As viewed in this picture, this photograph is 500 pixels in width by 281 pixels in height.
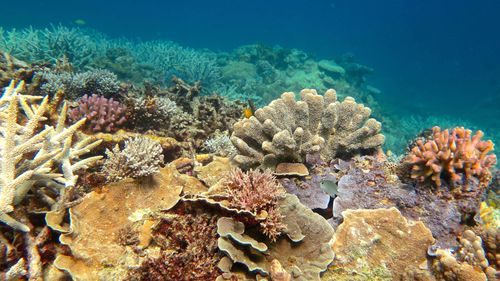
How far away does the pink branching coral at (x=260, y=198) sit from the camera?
9.09 feet

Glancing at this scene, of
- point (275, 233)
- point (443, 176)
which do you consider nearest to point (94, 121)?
point (275, 233)

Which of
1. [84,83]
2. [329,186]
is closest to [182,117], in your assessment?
[84,83]

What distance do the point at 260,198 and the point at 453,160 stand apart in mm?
2383

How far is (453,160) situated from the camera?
3.39 m

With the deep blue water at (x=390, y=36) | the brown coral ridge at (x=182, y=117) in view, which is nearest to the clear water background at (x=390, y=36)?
the deep blue water at (x=390, y=36)

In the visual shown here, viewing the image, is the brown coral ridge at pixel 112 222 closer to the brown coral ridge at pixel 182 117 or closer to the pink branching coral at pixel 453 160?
the brown coral ridge at pixel 182 117

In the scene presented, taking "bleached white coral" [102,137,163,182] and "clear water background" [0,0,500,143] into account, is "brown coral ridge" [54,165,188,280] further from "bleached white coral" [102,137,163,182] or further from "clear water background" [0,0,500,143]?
"clear water background" [0,0,500,143]

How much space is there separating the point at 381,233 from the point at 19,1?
83289 millimetres

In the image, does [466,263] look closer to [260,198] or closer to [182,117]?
[260,198]

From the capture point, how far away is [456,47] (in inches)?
2516

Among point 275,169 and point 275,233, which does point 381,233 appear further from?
point 275,169

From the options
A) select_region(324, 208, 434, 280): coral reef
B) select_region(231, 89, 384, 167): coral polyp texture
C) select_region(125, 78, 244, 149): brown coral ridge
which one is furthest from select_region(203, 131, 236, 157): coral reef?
select_region(324, 208, 434, 280): coral reef

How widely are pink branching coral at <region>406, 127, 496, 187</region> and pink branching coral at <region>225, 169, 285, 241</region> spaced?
1.86 m

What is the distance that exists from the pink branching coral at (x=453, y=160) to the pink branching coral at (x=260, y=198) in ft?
6.11
